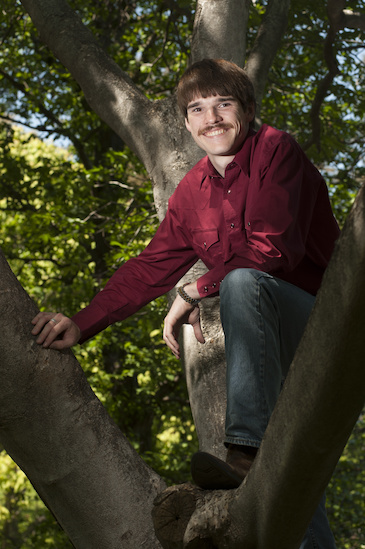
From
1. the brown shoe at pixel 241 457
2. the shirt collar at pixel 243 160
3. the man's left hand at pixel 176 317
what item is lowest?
the brown shoe at pixel 241 457

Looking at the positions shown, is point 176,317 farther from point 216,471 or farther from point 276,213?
point 216,471

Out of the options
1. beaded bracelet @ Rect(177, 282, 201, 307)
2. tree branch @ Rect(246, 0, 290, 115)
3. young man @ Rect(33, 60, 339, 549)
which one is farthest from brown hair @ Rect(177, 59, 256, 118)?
tree branch @ Rect(246, 0, 290, 115)

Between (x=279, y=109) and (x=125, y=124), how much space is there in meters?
4.66

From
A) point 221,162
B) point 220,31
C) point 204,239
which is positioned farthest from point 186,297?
point 220,31

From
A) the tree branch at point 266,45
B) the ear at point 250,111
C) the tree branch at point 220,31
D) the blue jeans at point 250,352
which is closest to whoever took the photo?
the blue jeans at point 250,352

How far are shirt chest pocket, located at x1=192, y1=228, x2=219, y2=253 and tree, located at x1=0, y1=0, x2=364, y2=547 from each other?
0.39m

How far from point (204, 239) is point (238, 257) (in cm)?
33

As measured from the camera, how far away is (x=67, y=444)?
1893 millimetres

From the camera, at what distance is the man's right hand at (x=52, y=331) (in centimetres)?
190

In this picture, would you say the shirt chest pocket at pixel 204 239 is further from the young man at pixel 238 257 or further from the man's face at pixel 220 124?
the man's face at pixel 220 124

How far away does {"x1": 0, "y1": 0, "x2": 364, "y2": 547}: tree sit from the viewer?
8.72 ft

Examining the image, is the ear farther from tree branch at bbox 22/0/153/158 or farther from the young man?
tree branch at bbox 22/0/153/158

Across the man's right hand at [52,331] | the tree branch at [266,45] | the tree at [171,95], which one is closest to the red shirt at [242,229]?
the man's right hand at [52,331]

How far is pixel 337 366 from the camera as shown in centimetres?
117
